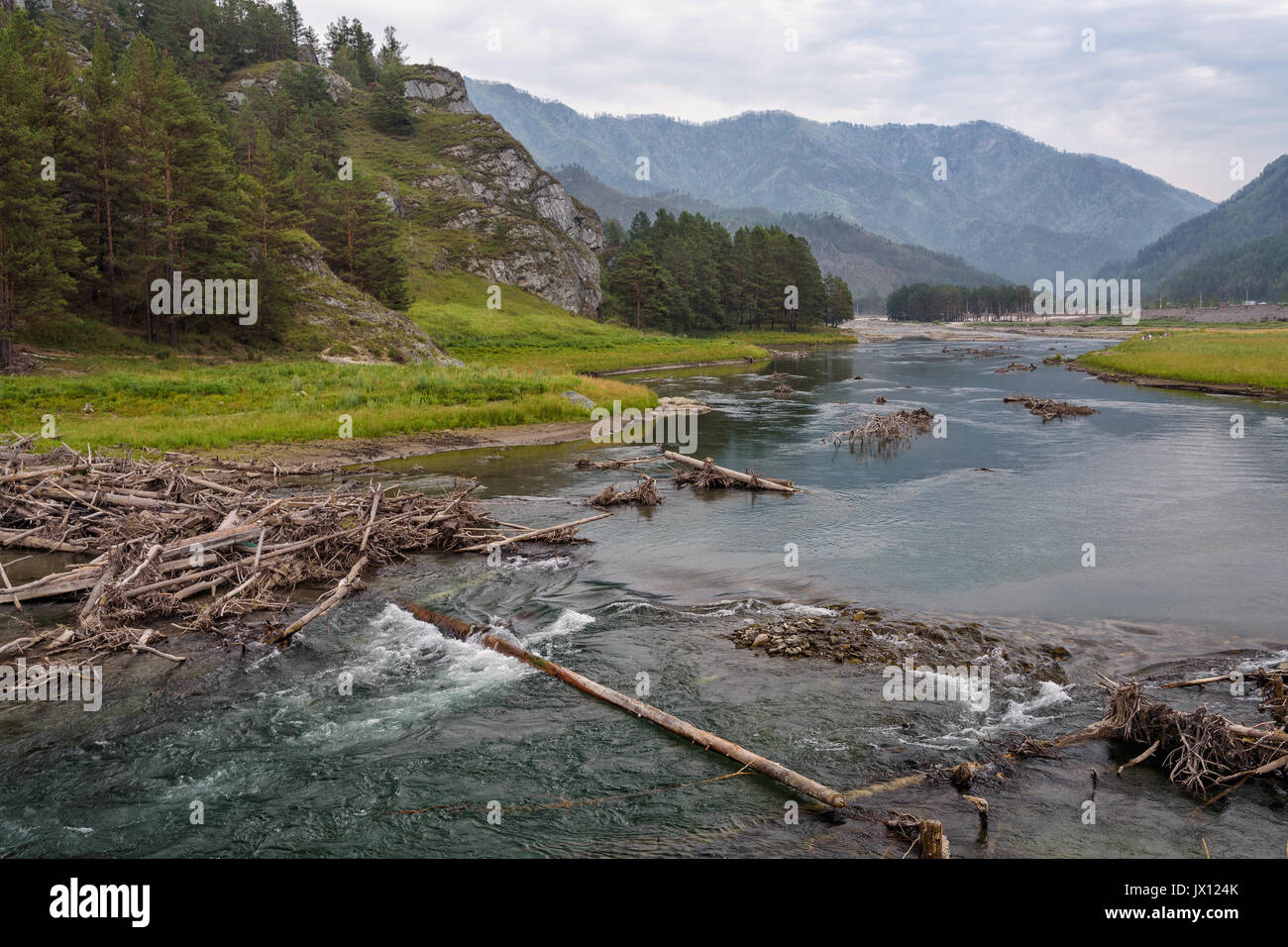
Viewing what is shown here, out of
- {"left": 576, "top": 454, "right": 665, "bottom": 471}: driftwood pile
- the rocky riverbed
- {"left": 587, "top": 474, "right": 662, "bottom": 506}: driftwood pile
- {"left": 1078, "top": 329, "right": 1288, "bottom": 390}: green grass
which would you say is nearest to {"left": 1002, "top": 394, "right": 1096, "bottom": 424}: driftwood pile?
{"left": 1078, "top": 329, "right": 1288, "bottom": 390}: green grass

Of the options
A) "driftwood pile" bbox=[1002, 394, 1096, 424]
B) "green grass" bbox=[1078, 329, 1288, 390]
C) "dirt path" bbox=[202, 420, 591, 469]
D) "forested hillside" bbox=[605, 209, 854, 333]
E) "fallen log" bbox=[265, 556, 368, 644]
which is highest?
"forested hillside" bbox=[605, 209, 854, 333]

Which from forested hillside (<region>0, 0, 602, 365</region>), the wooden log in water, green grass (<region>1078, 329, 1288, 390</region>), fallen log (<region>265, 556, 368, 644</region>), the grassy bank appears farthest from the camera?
green grass (<region>1078, 329, 1288, 390</region>)

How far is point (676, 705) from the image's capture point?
1422 cm

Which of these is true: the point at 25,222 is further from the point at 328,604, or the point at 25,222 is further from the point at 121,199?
the point at 328,604

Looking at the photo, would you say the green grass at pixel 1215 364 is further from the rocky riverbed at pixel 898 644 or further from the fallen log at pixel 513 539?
the fallen log at pixel 513 539

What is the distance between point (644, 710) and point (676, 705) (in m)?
0.87

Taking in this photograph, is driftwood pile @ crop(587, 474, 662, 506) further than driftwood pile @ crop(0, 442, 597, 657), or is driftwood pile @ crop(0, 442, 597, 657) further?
driftwood pile @ crop(587, 474, 662, 506)

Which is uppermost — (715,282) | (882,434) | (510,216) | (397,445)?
(510,216)

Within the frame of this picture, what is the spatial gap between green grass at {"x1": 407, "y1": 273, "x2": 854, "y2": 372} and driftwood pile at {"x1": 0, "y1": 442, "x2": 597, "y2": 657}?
188 ft

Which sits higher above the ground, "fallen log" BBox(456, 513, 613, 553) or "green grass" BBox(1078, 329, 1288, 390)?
"green grass" BBox(1078, 329, 1288, 390)

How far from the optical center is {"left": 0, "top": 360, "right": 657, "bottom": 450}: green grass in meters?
37.0

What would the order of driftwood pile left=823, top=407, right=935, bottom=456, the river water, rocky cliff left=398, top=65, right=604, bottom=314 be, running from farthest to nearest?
rocky cliff left=398, top=65, right=604, bottom=314
driftwood pile left=823, top=407, right=935, bottom=456
the river water

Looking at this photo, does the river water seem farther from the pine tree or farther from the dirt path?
the pine tree

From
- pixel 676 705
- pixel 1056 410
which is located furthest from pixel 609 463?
pixel 1056 410
